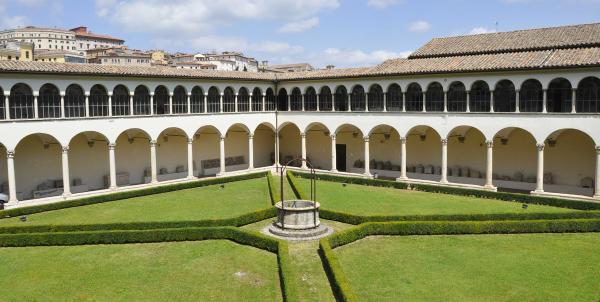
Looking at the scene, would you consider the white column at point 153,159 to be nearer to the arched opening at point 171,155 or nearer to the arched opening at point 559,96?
the arched opening at point 171,155

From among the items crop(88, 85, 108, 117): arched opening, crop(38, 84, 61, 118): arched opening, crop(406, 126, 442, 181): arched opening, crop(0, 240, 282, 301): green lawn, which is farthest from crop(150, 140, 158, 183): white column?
crop(406, 126, 442, 181): arched opening

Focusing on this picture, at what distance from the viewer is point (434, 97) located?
33.9m

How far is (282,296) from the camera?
15.8m

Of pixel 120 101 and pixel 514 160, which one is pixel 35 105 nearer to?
pixel 120 101

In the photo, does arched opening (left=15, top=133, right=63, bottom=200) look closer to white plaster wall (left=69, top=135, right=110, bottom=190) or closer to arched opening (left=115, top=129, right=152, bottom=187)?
white plaster wall (left=69, top=135, right=110, bottom=190)

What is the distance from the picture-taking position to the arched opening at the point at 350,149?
41.1m

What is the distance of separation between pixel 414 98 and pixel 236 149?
1622 centimetres

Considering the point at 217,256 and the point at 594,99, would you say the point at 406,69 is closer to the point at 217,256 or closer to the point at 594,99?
the point at 594,99

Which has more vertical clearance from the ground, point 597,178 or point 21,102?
point 21,102

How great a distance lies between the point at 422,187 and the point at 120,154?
20785 mm

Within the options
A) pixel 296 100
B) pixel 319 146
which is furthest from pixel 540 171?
pixel 296 100

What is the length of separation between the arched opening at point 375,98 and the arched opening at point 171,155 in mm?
13695

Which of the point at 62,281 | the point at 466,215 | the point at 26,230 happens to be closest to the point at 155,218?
the point at 26,230

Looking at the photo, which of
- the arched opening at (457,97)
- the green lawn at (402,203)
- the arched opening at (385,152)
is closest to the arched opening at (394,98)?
the arched opening at (385,152)
